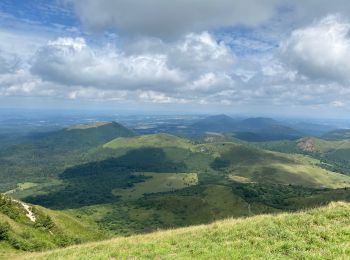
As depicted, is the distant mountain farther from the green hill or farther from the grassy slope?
the grassy slope

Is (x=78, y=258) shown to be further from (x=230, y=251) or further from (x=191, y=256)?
(x=230, y=251)

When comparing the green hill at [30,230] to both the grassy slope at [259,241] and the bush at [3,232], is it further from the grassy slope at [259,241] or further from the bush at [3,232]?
the grassy slope at [259,241]

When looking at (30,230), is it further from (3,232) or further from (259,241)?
(259,241)

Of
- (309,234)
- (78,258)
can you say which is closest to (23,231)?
(78,258)

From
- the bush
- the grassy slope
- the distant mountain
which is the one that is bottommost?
the distant mountain

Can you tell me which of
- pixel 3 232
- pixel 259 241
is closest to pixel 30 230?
pixel 3 232

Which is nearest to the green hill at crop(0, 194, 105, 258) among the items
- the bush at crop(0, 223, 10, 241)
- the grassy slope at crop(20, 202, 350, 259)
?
the bush at crop(0, 223, 10, 241)

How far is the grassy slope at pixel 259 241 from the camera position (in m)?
22.4

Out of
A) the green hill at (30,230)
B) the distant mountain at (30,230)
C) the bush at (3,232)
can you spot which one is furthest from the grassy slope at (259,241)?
the bush at (3,232)

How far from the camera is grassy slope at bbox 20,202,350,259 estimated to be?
22.4m

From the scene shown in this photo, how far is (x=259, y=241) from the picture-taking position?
24.8 m

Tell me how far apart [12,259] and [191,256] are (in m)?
24.1

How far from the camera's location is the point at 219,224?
32938 mm

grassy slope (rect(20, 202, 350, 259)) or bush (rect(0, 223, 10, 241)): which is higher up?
grassy slope (rect(20, 202, 350, 259))
